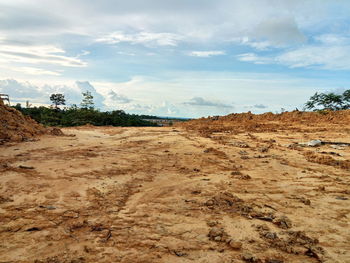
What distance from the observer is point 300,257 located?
2.71 metres

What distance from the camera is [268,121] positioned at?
16094 millimetres

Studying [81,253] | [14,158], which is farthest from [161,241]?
[14,158]

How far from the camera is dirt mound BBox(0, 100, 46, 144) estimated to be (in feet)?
31.0

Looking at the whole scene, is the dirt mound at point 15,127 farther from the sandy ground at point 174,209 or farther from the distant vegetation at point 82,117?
the distant vegetation at point 82,117

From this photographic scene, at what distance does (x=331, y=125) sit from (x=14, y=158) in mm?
13717

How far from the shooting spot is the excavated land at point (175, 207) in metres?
2.79

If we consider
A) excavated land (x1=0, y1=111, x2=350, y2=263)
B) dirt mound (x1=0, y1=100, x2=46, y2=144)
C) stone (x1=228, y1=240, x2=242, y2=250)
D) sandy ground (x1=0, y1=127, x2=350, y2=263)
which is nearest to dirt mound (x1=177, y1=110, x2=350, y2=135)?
excavated land (x1=0, y1=111, x2=350, y2=263)

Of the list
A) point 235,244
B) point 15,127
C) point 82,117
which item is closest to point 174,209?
point 235,244

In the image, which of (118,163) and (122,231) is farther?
(118,163)

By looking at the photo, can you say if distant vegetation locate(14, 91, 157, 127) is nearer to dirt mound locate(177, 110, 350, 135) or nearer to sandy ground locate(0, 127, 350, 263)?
dirt mound locate(177, 110, 350, 135)

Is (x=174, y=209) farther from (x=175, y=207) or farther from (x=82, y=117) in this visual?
(x=82, y=117)

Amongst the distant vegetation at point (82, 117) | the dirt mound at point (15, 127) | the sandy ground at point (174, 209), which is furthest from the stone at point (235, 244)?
the distant vegetation at point (82, 117)

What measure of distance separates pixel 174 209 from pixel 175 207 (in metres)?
0.07

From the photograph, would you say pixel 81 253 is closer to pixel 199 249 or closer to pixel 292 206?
pixel 199 249
